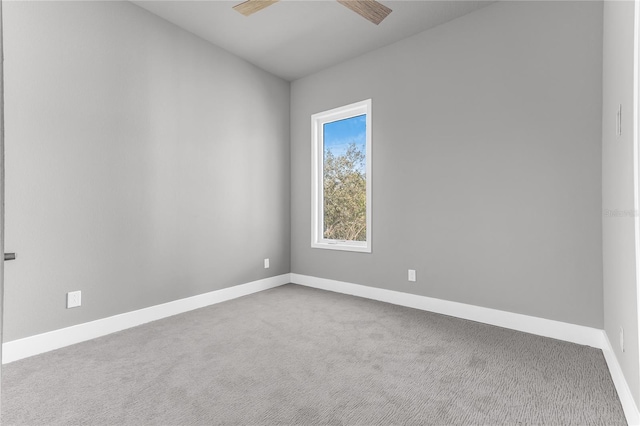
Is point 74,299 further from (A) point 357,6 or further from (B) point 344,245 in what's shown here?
(A) point 357,6

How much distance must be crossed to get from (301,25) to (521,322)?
3262 millimetres

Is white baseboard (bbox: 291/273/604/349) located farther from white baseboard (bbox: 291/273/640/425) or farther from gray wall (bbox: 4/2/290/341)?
gray wall (bbox: 4/2/290/341)

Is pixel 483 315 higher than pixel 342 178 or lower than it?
lower

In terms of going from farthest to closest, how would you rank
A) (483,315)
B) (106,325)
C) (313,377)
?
(483,315)
(106,325)
(313,377)

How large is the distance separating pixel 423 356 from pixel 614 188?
1.55m

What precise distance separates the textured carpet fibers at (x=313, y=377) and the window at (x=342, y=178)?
1357 millimetres

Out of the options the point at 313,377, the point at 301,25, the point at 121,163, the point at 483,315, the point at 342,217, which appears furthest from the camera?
the point at 342,217

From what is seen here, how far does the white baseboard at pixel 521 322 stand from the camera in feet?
5.98

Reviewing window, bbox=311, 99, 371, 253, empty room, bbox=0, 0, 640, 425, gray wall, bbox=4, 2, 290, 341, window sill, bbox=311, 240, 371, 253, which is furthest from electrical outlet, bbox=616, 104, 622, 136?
gray wall, bbox=4, 2, 290, 341

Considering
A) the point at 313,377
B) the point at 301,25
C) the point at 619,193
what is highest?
the point at 301,25

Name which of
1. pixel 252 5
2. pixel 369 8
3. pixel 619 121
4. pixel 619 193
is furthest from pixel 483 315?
pixel 252 5

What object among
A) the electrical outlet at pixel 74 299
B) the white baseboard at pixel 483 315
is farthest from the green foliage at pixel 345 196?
the electrical outlet at pixel 74 299

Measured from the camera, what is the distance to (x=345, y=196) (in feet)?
13.8

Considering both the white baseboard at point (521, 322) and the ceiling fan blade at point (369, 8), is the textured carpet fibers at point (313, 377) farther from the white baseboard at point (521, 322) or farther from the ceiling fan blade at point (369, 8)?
the ceiling fan blade at point (369, 8)
